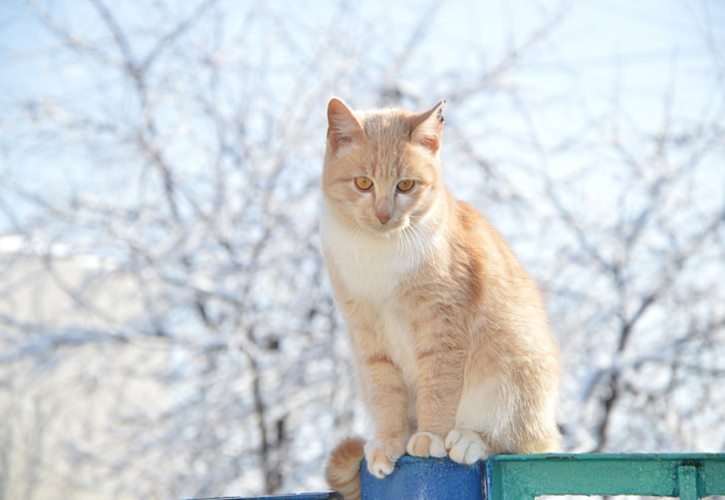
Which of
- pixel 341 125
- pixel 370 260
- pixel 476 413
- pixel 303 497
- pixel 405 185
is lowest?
pixel 303 497

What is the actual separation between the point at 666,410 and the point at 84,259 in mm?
3601

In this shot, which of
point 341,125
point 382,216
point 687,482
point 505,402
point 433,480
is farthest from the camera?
point 341,125

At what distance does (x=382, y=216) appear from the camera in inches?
76.5

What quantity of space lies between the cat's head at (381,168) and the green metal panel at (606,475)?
2.38 ft

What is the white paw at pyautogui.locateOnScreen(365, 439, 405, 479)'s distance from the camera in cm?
171

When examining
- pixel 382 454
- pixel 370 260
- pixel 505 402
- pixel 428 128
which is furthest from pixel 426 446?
pixel 428 128

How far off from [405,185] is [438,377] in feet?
1.53

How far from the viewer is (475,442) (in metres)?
1.69

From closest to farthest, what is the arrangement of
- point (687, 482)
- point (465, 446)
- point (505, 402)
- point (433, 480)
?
point (687, 482) < point (433, 480) < point (465, 446) < point (505, 402)

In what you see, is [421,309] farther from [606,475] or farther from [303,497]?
[606,475]

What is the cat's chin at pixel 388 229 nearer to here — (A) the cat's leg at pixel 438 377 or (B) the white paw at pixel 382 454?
(A) the cat's leg at pixel 438 377

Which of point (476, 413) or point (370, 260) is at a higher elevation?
point (370, 260)

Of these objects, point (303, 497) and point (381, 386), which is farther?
point (381, 386)

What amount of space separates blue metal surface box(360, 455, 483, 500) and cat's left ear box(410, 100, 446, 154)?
0.80 metres
